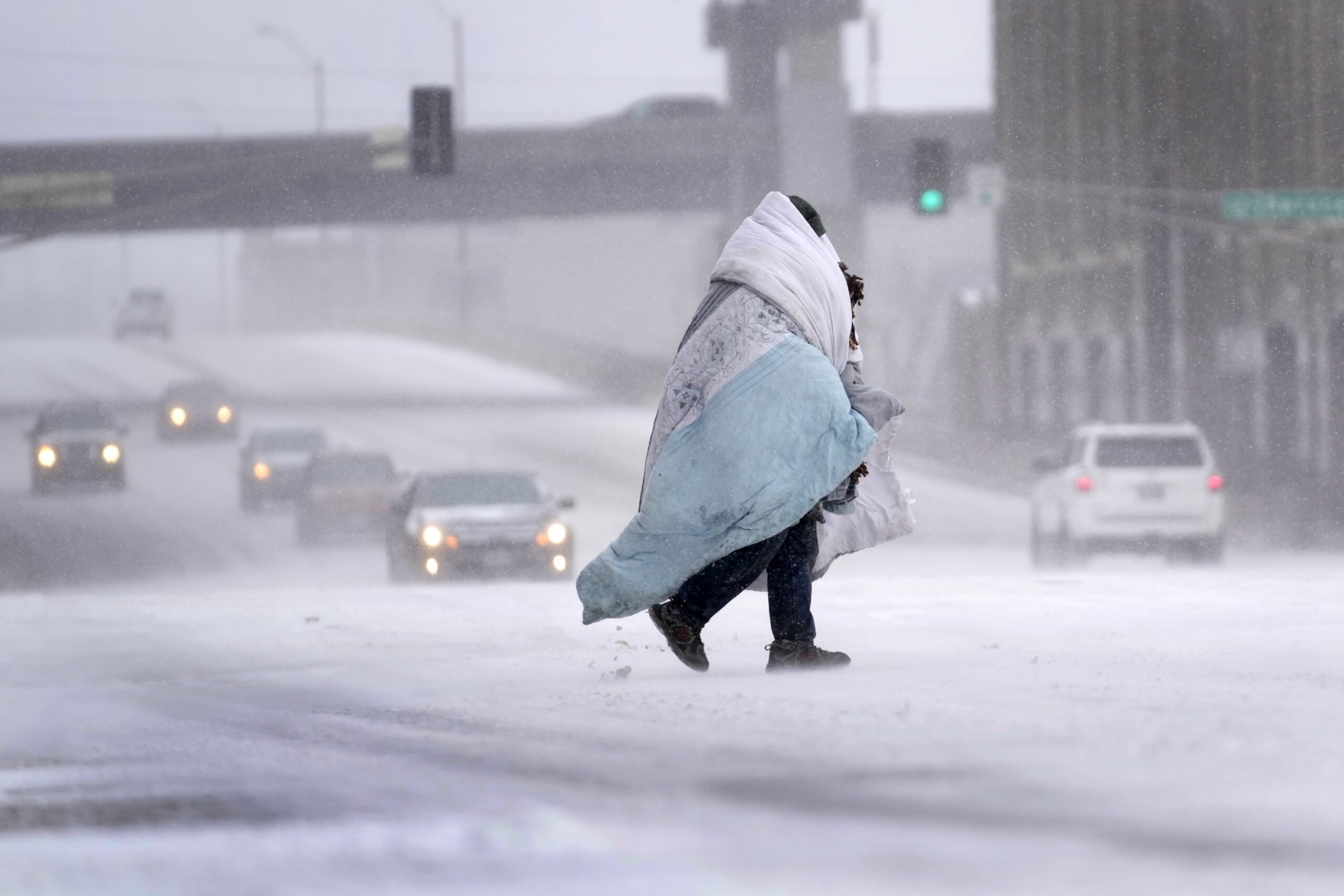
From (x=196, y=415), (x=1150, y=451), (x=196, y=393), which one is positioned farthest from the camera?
(x=196, y=393)

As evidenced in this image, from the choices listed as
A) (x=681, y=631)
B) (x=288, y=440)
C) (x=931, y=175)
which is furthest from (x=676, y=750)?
(x=288, y=440)

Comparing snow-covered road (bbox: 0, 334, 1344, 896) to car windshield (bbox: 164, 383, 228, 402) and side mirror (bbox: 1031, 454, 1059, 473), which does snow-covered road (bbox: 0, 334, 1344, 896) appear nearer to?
side mirror (bbox: 1031, 454, 1059, 473)

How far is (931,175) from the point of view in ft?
96.1

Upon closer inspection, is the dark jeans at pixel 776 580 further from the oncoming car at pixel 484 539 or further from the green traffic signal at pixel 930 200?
the green traffic signal at pixel 930 200

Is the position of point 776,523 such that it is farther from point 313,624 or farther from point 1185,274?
point 1185,274

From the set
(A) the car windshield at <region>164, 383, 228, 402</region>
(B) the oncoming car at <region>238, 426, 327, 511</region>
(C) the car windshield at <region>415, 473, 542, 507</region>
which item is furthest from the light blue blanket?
(A) the car windshield at <region>164, 383, 228, 402</region>

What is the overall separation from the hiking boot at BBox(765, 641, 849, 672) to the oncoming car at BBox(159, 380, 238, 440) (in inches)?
1715

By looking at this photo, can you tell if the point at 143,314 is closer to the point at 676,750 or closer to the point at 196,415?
the point at 196,415

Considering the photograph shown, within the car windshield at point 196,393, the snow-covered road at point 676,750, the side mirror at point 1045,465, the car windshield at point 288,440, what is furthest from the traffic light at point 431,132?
the car windshield at point 196,393

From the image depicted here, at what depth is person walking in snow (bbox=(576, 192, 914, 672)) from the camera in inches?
237

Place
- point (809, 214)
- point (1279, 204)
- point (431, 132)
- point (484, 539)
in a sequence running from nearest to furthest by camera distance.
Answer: point (809, 214) → point (484, 539) → point (431, 132) → point (1279, 204)

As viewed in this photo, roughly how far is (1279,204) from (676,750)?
25.4 metres

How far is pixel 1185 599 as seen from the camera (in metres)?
9.52

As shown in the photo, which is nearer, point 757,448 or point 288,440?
point 757,448
